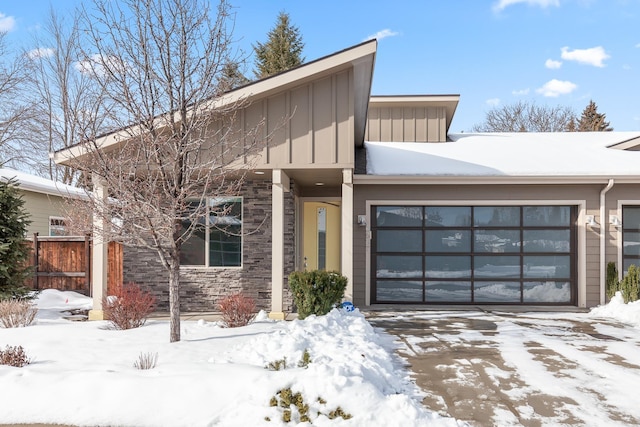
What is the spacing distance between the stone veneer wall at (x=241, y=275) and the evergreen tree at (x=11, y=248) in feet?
7.00

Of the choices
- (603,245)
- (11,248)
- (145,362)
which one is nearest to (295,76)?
(145,362)

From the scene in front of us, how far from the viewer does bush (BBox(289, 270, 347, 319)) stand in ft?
25.1

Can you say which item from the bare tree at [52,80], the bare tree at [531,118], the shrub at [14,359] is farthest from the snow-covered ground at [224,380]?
the bare tree at [531,118]

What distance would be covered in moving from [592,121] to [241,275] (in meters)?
28.3

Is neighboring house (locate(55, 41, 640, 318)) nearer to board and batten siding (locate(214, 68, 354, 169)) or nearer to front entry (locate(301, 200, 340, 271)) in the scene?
board and batten siding (locate(214, 68, 354, 169))

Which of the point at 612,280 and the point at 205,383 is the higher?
the point at 612,280

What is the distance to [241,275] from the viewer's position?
31.3 ft

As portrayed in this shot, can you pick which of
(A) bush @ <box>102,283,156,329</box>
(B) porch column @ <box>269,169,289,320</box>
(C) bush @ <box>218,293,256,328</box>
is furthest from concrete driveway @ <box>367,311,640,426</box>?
(A) bush @ <box>102,283,156,329</box>

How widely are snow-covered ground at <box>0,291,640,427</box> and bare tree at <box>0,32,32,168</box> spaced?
20.4 metres

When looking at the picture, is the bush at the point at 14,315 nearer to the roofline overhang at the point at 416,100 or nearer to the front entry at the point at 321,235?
the front entry at the point at 321,235

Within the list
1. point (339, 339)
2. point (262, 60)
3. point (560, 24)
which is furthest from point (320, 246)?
point (262, 60)

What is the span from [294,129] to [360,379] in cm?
525

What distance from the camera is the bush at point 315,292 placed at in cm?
764

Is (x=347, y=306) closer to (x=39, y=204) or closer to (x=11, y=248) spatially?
(x=11, y=248)
